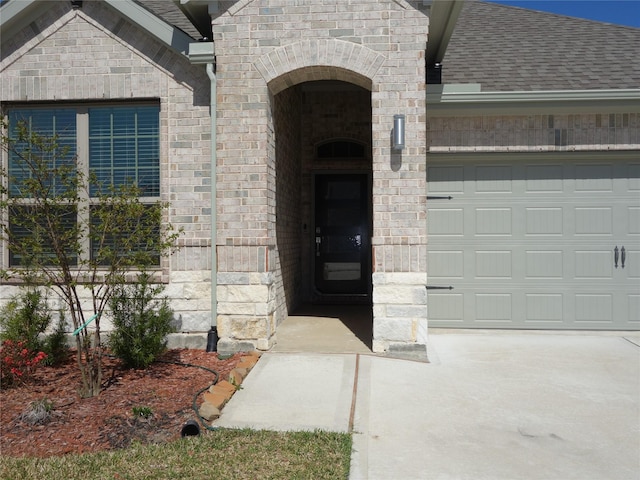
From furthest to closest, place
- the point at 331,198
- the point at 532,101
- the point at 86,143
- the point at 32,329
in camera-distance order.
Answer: the point at 331,198, the point at 532,101, the point at 86,143, the point at 32,329

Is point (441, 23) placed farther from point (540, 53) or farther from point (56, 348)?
point (56, 348)

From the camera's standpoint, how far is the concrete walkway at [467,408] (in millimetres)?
3533

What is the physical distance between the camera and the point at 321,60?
20.2 feet

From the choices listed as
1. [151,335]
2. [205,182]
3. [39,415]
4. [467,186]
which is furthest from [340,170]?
[39,415]

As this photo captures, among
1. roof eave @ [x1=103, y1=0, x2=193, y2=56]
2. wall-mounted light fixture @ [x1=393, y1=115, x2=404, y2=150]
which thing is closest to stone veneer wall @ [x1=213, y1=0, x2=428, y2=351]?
wall-mounted light fixture @ [x1=393, y1=115, x2=404, y2=150]

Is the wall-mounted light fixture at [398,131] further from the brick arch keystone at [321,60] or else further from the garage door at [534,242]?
the garage door at [534,242]

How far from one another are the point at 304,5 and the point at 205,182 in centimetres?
252

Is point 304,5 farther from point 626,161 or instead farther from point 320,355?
point 626,161

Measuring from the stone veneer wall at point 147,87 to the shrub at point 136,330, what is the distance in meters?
0.93

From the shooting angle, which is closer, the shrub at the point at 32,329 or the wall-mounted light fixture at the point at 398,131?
the shrub at the point at 32,329

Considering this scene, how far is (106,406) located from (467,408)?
3.26 m

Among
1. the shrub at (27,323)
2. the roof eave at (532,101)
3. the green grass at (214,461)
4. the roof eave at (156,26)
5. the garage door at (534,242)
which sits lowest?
the green grass at (214,461)

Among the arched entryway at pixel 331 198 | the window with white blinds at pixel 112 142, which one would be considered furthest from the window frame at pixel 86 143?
the arched entryway at pixel 331 198

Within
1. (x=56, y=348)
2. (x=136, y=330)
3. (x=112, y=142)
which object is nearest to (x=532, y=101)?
(x=112, y=142)
